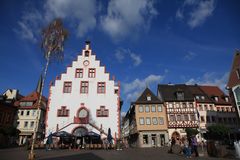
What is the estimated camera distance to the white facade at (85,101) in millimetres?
30359

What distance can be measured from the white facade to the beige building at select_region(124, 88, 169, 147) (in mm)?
11993

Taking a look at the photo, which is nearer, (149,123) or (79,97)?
(79,97)

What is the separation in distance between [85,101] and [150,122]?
55.5 feet

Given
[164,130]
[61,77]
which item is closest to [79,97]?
[61,77]

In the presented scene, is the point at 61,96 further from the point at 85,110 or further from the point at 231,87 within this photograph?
the point at 231,87

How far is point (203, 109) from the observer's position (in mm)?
44125

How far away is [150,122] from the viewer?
137 ft

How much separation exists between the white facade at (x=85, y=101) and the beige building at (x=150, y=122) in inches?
472

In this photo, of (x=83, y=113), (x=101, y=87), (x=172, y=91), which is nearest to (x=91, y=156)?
(x=83, y=113)

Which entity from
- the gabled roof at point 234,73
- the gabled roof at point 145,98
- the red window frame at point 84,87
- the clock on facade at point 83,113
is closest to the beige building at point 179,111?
the gabled roof at point 145,98

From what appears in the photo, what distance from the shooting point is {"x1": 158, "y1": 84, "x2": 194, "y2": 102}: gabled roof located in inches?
1738

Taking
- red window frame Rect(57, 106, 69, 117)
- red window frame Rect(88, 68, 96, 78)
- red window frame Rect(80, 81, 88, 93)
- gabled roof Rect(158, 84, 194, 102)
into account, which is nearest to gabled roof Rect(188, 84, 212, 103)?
gabled roof Rect(158, 84, 194, 102)

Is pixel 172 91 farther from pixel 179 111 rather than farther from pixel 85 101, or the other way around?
pixel 85 101

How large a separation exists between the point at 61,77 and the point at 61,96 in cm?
341
